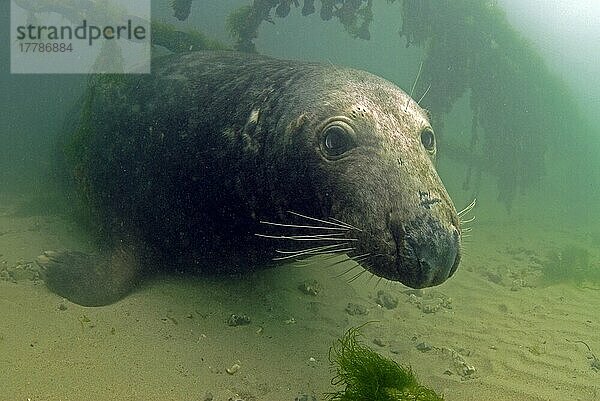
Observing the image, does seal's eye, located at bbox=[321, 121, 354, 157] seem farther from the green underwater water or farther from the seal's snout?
the green underwater water

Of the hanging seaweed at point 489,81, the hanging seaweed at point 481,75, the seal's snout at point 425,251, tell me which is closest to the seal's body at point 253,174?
the seal's snout at point 425,251

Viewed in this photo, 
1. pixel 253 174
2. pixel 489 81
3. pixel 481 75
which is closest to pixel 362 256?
pixel 253 174

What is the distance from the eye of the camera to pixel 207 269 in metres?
4.45

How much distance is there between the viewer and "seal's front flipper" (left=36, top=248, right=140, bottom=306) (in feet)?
13.3

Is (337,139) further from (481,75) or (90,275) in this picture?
(481,75)

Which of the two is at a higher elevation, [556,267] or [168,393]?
[168,393]

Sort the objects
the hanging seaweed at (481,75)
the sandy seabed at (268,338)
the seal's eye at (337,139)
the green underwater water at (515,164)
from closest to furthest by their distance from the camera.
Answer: the sandy seabed at (268,338) < the seal's eye at (337,139) < the green underwater water at (515,164) < the hanging seaweed at (481,75)

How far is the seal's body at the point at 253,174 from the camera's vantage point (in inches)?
109

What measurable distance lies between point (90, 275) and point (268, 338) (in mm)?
1745

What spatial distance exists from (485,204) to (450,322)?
36.9 ft

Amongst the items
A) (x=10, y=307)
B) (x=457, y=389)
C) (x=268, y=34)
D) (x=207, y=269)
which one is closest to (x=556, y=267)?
(x=457, y=389)

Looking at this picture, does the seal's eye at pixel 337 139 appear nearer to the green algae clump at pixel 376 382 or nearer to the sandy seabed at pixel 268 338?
the green algae clump at pixel 376 382

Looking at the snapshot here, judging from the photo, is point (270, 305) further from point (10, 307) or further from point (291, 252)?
point (10, 307)

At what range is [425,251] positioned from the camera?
2.48 meters
